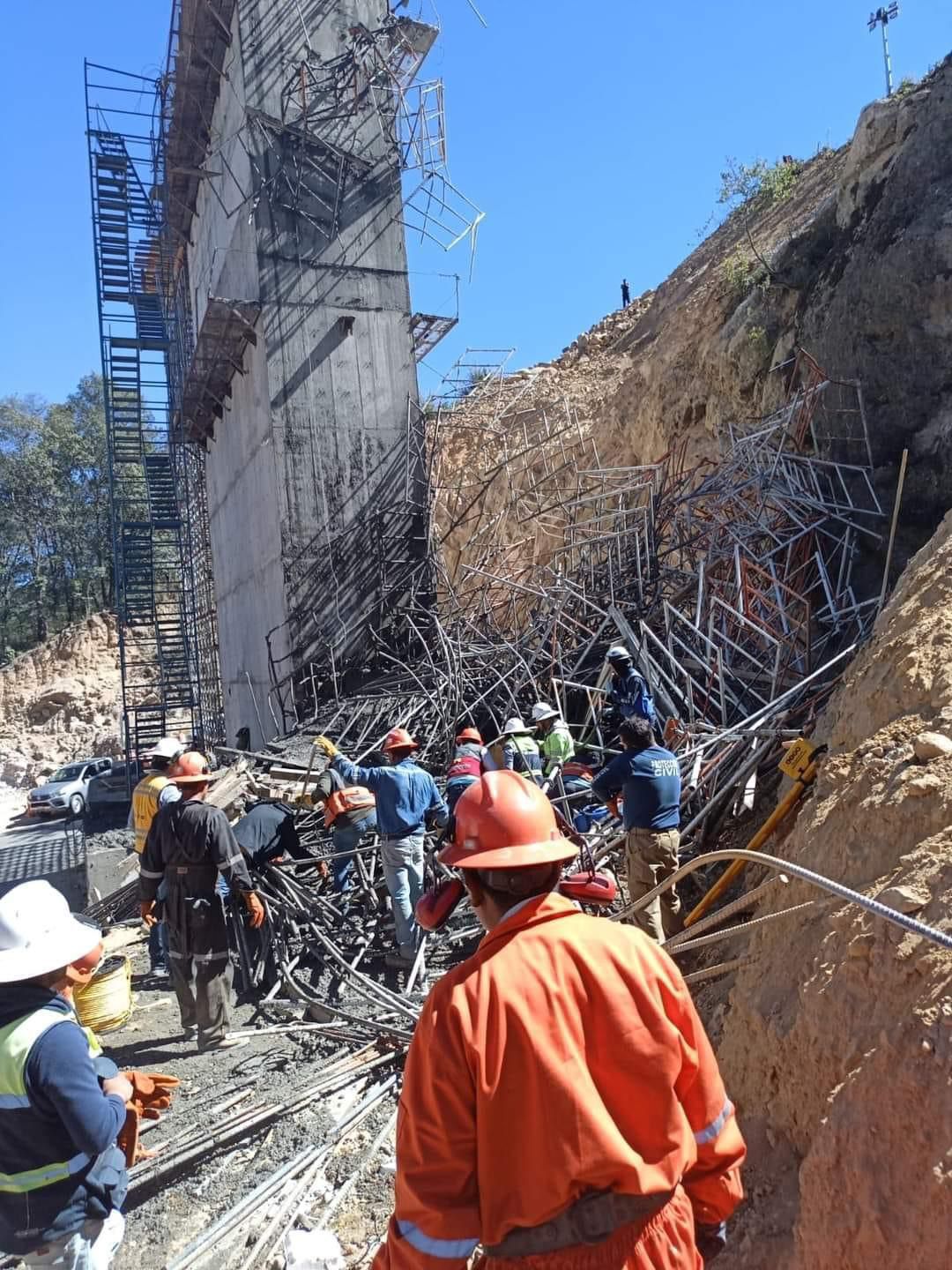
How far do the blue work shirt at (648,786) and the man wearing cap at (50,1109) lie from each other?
10.7 feet

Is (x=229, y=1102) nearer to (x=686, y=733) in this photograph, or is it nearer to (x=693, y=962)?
(x=693, y=962)

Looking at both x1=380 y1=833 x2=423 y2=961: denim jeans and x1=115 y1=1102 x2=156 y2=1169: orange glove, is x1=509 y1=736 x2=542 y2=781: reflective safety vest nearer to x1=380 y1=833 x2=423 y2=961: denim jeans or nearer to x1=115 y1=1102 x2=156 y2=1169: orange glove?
x1=380 y1=833 x2=423 y2=961: denim jeans

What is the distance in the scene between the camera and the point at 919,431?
25.9 ft

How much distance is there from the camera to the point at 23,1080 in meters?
2.24

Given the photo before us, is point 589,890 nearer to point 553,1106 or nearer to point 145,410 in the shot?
point 553,1106

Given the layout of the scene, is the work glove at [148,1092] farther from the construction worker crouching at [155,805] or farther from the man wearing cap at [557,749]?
the man wearing cap at [557,749]

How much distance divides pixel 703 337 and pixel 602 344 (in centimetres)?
981

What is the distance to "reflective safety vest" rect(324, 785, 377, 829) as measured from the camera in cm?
723

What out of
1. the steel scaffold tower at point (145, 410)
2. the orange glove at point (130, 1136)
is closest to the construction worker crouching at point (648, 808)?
the orange glove at point (130, 1136)

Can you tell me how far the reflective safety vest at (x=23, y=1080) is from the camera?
7.35 ft

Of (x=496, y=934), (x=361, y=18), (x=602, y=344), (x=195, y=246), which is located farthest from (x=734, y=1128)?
(x=602, y=344)

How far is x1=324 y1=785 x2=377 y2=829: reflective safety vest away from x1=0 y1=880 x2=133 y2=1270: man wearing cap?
4.73 meters

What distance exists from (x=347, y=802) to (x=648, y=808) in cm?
320

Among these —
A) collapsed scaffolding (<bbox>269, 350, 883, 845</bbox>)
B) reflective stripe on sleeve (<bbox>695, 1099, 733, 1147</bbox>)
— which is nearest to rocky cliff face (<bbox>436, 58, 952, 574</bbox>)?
collapsed scaffolding (<bbox>269, 350, 883, 845</bbox>)
